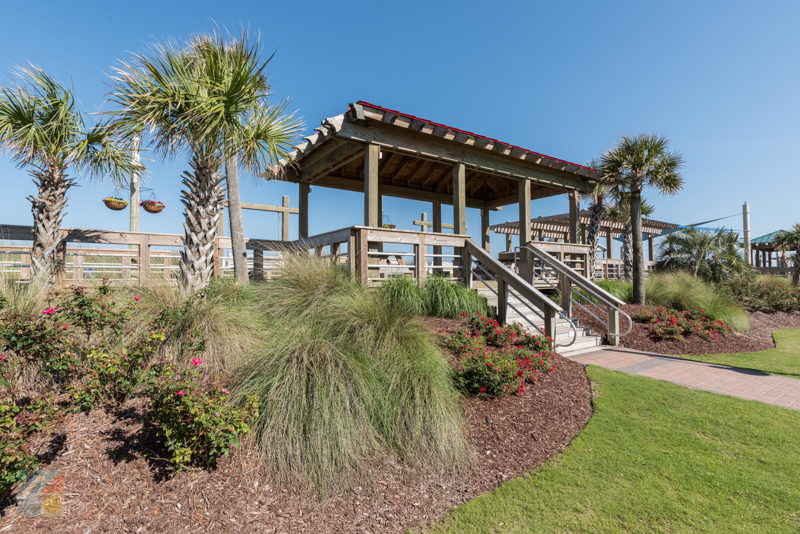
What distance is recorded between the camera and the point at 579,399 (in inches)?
163

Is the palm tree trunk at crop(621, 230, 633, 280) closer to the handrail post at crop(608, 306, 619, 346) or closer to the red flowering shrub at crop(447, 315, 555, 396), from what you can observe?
the handrail post at crop(608, 306, 619, 346)

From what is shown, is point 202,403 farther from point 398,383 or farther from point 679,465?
point 679,465

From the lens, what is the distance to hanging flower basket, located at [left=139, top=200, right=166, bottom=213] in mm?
9805

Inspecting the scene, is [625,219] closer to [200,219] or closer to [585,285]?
[585,285]

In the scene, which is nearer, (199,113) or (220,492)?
(220,492)

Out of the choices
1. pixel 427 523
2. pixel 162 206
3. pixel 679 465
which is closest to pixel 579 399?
pixel 679 465

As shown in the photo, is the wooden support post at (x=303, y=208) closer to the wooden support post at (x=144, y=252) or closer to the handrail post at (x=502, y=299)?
the wooden support post at (x=144, y=252)

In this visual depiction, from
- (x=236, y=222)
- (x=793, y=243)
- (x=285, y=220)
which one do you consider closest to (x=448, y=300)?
(x=236, y=222)

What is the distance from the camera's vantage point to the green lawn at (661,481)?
2307 mm

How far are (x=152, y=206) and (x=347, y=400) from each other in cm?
978

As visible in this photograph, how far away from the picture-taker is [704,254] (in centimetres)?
1424

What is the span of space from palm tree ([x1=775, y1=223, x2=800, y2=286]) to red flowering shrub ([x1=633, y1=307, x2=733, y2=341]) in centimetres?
1508

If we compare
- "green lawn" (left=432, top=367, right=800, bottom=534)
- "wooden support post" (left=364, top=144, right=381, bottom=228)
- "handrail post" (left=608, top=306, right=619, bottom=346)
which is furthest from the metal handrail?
"wooden support post" (left=364, top=144, right=381, bottom=228)

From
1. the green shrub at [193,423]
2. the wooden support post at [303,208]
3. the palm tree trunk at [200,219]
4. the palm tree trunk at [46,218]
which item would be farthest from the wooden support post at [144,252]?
the green shrub at [193,423]
